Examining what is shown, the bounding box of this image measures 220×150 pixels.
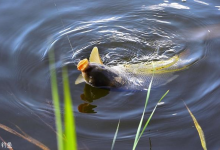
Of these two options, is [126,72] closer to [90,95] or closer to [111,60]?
[111,60]

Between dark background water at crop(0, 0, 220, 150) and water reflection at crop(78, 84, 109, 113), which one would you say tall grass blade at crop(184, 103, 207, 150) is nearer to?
dark background water at crop(0, 0, 220, 150)

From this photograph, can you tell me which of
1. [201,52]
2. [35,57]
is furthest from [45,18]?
[201,52]

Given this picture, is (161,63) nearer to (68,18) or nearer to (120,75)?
(120,75)

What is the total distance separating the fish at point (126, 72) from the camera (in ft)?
12.3

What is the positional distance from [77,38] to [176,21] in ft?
4.91

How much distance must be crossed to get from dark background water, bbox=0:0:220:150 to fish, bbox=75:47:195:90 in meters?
0.09

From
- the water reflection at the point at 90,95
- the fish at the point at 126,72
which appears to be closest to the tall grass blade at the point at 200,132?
the fish at the point at 126,72

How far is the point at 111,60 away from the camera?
443cm

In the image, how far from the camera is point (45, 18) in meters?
5.26

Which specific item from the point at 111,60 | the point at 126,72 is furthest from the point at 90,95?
the point at 111,60

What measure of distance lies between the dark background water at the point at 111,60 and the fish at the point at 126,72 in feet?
0.29

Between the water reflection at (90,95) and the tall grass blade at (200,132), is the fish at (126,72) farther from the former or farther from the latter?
the tall grass blade at (200,132)

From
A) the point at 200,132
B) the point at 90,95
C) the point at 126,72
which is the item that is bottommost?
the point at 200,132

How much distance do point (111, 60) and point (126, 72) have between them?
396 millimetres
